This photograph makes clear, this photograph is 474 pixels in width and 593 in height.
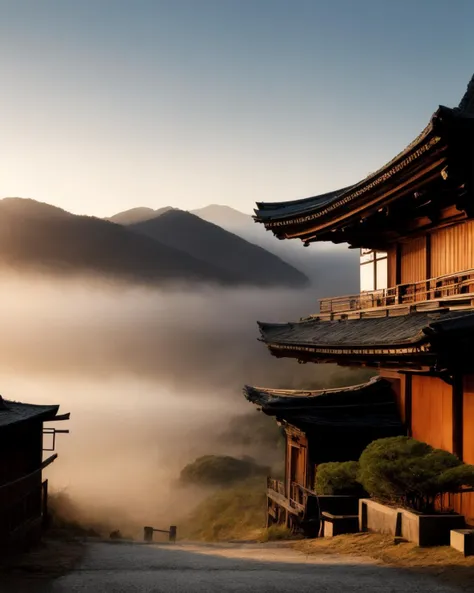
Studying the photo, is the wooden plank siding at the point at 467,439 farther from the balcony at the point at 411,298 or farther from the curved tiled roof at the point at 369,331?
the balcony at the point at 411,298

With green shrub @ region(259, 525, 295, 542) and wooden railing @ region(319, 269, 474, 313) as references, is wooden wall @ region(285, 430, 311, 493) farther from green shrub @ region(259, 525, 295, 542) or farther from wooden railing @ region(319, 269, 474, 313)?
wooden railing @ region(319, 269, 474, 313)

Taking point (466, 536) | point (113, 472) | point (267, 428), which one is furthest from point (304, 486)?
point (113, 472)

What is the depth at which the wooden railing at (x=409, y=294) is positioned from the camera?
57.3 ft

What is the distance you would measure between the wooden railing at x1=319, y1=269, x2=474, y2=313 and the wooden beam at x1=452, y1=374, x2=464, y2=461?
2.18m

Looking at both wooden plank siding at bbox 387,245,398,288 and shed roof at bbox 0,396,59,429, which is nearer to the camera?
shed roof at bbox 0,396,59,429

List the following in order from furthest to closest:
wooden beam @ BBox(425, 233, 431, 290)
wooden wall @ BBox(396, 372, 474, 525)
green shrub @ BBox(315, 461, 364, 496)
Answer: wooden beam @ BBox(425, 233, 431, 290) < green shrub @ BBox(315, 461, 364, 496) < wooden wall @ BBox(396, 372, 474, 525)

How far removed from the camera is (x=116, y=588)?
1250 cm

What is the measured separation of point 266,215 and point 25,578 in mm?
16257

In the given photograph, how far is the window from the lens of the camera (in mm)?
23420

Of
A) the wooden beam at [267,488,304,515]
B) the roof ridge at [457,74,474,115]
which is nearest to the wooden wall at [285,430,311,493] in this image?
the wooden beam at [267,488,304,515]

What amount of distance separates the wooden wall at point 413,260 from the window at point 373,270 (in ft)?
4.46

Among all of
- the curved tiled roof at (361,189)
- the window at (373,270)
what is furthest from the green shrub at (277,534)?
the curved tiled roof at (361,189)

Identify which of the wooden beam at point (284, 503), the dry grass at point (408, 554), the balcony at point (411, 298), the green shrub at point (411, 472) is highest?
the balcony at point (411, 298)

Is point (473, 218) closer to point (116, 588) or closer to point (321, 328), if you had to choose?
point (321, 328)
